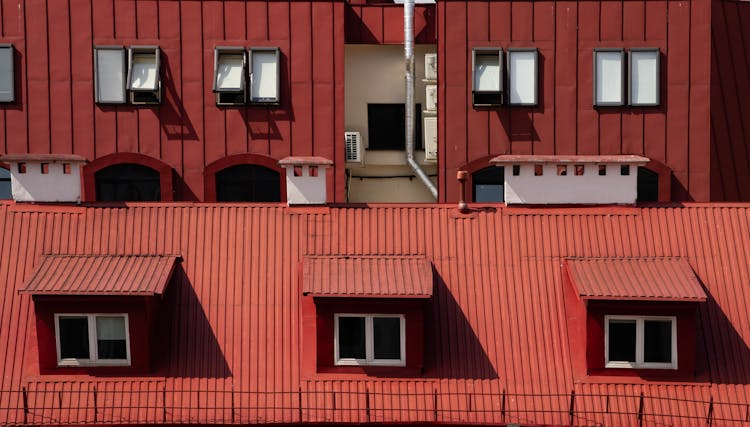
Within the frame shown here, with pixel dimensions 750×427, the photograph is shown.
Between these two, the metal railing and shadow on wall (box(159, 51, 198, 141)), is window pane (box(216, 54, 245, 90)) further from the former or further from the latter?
the metal railing

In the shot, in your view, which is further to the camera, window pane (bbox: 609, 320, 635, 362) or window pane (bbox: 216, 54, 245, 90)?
window pane (bbox: 216, 54, 245, 90)

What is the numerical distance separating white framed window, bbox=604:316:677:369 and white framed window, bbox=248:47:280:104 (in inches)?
509

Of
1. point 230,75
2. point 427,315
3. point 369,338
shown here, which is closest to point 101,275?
point 369,338

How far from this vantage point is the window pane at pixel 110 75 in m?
25.4

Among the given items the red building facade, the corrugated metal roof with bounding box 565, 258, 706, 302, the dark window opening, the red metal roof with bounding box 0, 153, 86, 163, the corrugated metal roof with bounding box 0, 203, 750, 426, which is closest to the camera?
the corrugated metal roof with bounding box 0, 203, 750, 426

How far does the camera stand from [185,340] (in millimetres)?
16375

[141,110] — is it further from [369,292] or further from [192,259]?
[369,292]

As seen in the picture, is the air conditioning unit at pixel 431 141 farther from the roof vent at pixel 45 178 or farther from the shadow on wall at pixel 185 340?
the shadow on wall at pixel 185 340

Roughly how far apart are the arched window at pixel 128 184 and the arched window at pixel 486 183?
8.83m

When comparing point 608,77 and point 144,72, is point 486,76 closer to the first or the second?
point 608,77

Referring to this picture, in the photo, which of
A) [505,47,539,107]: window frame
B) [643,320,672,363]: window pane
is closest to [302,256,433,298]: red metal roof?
[643,320,672,363]: window pane

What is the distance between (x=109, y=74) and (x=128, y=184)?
120 inches

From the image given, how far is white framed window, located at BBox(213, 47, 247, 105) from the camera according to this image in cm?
2530

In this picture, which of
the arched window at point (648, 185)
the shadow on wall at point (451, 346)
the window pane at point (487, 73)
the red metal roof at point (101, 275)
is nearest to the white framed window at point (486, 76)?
the window pane at point (487, 73)
